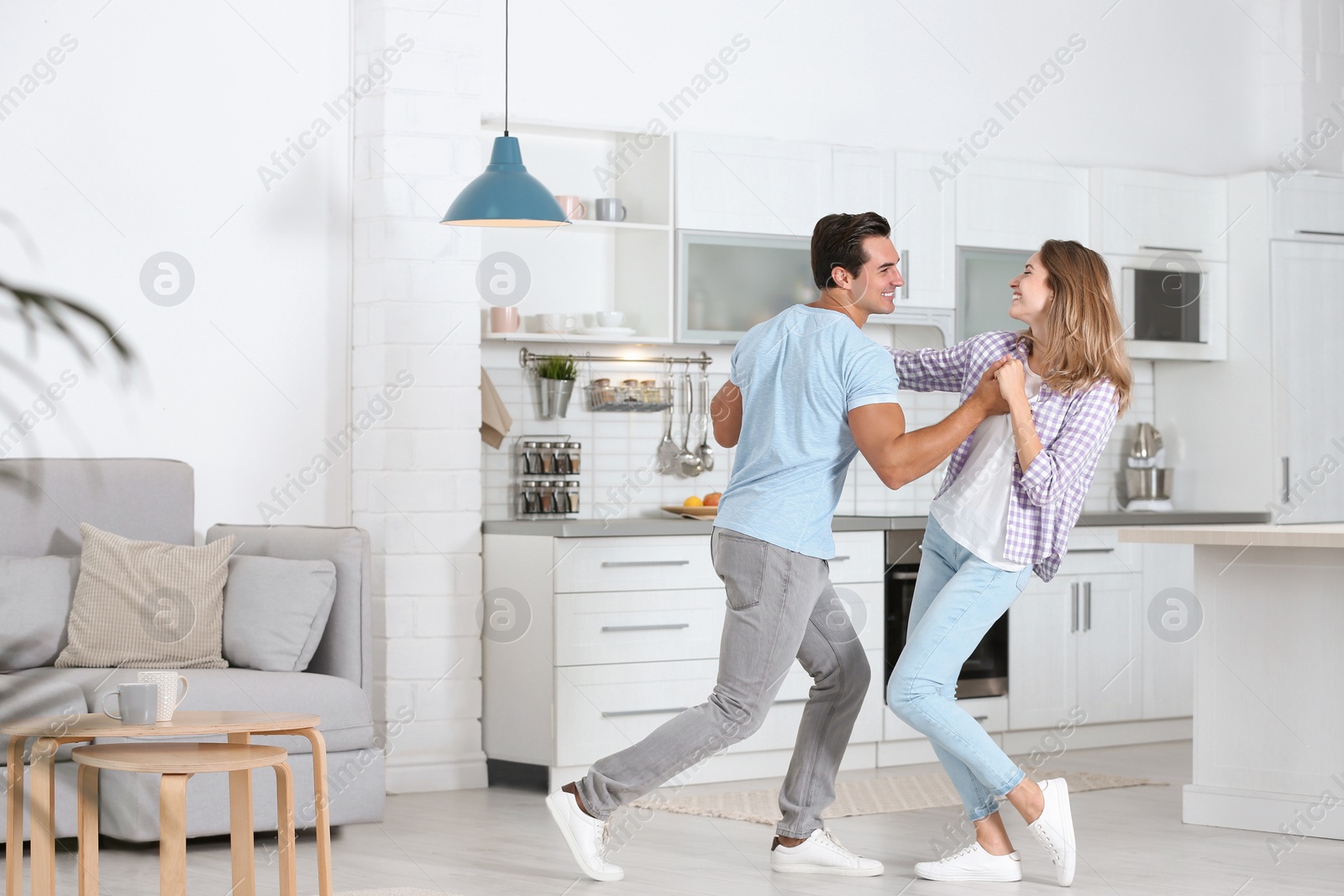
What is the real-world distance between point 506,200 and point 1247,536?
211 cm

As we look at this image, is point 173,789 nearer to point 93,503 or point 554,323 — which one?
point 93,503

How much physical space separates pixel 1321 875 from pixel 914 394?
8.91 ft

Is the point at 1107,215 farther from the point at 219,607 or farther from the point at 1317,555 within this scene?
the point at 219,607

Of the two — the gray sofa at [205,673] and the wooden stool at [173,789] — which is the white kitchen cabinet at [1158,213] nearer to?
the gray sofa at [205,673]

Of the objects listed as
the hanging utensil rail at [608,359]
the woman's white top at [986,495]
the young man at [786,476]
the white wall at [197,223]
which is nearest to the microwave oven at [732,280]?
the hanging utensil rail at [608,359]

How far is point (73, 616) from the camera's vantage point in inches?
149

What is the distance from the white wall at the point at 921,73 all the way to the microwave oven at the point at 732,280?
1.69 ft

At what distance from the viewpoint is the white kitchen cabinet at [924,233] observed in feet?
17.4

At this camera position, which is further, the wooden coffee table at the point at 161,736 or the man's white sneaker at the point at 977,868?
the man's white sneaker at the point at 977,868

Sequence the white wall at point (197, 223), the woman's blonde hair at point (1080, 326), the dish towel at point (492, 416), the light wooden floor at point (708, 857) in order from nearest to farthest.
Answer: the woman's blonde hair at point (1080, 326) < the light wooden floor at point (708, 857) < the white wall at point (197, 223) < the dish towel at point (492, 416)

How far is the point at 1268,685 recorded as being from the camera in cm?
375

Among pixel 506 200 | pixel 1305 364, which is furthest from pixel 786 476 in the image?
pixel 1305 364

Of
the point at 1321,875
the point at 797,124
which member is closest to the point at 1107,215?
the point at 797,124

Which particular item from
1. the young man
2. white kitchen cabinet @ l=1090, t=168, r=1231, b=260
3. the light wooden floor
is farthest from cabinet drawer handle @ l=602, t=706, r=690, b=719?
white kitchen cabinet @ l=1090, t=168, r=1231, b=260
